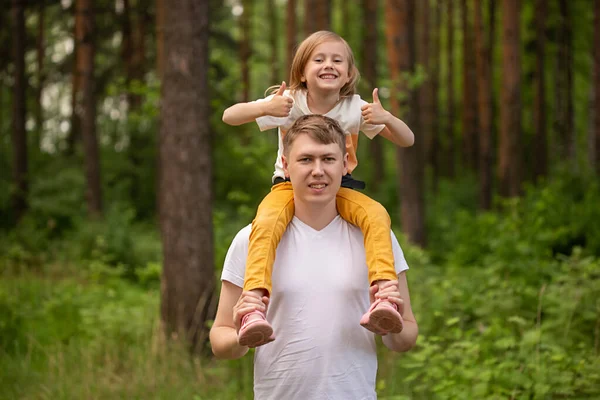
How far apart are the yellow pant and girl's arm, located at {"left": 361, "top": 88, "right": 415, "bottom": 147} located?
1.09ft

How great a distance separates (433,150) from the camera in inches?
1123

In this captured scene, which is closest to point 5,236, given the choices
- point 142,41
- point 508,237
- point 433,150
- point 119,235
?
point 119,235

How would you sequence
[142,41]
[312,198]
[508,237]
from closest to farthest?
[312,198] → [508,237] → [142,41]

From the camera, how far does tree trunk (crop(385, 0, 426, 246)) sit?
45.3ft

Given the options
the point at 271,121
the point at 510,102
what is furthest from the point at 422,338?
the point at 510,102

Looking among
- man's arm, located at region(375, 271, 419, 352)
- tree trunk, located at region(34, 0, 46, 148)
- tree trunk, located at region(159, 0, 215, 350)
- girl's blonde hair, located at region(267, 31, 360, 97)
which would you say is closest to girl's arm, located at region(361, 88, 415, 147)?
girl's blonde hair, located at region(267, 31, 360, 97)

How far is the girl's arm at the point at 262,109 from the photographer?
299 centimetres

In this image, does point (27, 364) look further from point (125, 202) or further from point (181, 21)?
point (125, 202)

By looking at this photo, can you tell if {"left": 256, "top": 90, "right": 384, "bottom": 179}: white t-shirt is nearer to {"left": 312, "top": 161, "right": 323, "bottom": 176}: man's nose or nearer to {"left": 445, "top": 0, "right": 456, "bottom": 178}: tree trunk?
{"left": 312, "top": 161, "right": 323, "bottom": 176}: man's nose

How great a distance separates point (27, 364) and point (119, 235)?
22.8ft

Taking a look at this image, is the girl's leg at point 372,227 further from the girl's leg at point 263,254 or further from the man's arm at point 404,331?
the girl's leg at point 263,254

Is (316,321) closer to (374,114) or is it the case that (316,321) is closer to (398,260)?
(398,260)

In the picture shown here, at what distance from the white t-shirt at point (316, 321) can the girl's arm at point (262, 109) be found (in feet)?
1.64

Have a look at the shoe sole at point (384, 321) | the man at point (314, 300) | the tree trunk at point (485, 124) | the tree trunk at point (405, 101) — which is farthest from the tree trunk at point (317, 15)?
the shoe sole at point (384, 321)
